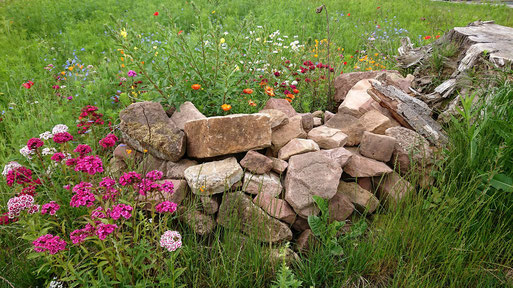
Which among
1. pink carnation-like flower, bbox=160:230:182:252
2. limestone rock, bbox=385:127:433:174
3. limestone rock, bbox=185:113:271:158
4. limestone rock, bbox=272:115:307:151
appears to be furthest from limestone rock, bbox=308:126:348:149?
pink carnation-like flower, bbox=160:230:182:252

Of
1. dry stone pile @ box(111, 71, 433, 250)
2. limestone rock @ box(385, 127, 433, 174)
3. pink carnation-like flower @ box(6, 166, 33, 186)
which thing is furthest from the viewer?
limestone rock @ box(385, 127, 433, 174)

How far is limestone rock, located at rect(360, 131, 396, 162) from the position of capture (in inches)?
120

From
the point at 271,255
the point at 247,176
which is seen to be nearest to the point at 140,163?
the point at 247,176

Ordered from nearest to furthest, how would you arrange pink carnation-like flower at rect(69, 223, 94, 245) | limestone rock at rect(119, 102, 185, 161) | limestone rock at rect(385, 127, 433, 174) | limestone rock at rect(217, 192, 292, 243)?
1. pink carnation-like flower at rect(69, 223, 94, 245)
2. limestone rock at rect(217, 192, 292, 243)
3. limestone rock at rect(119, 102, 185, 161)
4. limestone rock at rect(385, 127, 433, 174)

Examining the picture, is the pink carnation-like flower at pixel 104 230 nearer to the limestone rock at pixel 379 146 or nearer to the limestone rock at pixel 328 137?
the limestone rock at pixel 328 137

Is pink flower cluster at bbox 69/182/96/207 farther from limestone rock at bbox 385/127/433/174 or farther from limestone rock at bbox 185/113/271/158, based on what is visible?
limestone rock at bbox 385/127/433/174

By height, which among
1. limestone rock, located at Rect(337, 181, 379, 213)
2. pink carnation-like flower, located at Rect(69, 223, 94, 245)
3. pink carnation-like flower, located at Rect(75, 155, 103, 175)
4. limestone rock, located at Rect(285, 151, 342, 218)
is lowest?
limestone rock, located at Rect(337, 181, 379, 213)

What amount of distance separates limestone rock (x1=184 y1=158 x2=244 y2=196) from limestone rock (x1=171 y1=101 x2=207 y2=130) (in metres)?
0.55

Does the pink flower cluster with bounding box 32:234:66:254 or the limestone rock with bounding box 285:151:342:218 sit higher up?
the pink flower cluster with bounding box 32:234:66:254

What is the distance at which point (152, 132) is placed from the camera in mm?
2883

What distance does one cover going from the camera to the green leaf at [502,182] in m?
2.54

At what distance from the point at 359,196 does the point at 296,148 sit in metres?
0.69

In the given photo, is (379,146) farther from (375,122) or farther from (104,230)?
(104,230)

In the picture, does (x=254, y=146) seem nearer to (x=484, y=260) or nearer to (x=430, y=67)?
(x=484, y=260)
